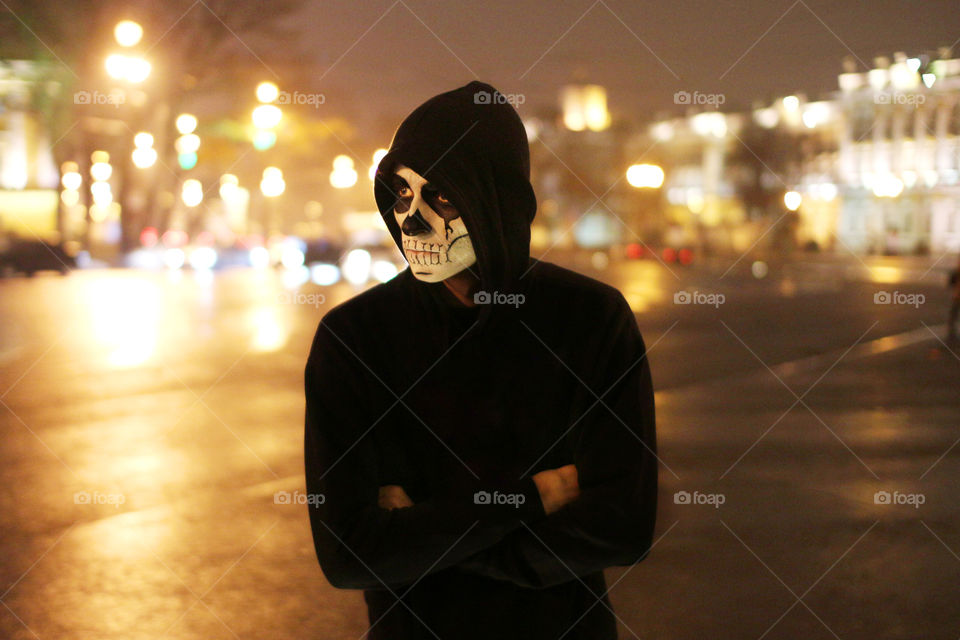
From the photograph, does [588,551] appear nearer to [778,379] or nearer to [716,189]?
[778,379]

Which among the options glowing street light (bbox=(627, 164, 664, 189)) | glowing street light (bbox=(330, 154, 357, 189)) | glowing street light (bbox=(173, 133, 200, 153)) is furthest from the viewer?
glowing street light (bbox=(173, 133, 200, 153))

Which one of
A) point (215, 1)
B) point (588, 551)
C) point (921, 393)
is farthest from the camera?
point (215, 1)

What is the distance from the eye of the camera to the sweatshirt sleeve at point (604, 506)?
1.79 metres

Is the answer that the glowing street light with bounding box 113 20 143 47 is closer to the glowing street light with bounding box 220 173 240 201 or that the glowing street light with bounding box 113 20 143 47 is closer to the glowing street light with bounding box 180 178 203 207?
the glowing street light with bounding box 180 178 203 207

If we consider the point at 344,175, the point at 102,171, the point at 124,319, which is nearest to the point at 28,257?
the point at 344,175

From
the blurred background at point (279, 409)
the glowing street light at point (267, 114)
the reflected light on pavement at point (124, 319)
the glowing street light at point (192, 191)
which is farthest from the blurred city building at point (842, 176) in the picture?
the glowing street light at point (267, 114)

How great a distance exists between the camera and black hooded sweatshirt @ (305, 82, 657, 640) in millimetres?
1788

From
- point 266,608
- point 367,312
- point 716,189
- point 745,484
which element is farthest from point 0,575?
point 716,189

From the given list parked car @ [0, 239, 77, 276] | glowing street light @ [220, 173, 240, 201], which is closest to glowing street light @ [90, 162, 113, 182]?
glowing street light @ [220, 173, 240, 201]

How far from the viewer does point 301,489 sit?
23.0ft

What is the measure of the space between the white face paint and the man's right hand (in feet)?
1.36

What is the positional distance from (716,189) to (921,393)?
263 ft

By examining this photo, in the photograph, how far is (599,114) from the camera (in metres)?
95.1

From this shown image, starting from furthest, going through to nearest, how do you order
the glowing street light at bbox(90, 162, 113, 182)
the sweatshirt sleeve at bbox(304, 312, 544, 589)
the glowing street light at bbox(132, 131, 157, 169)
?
1. the glowing street light at bbox(90, 162, 113, 182)
2. the glowing street light at bbox(132, 131, 157, 169)
3. the sweatshirt sleeve at bbox(304, 312, 544, 589)
